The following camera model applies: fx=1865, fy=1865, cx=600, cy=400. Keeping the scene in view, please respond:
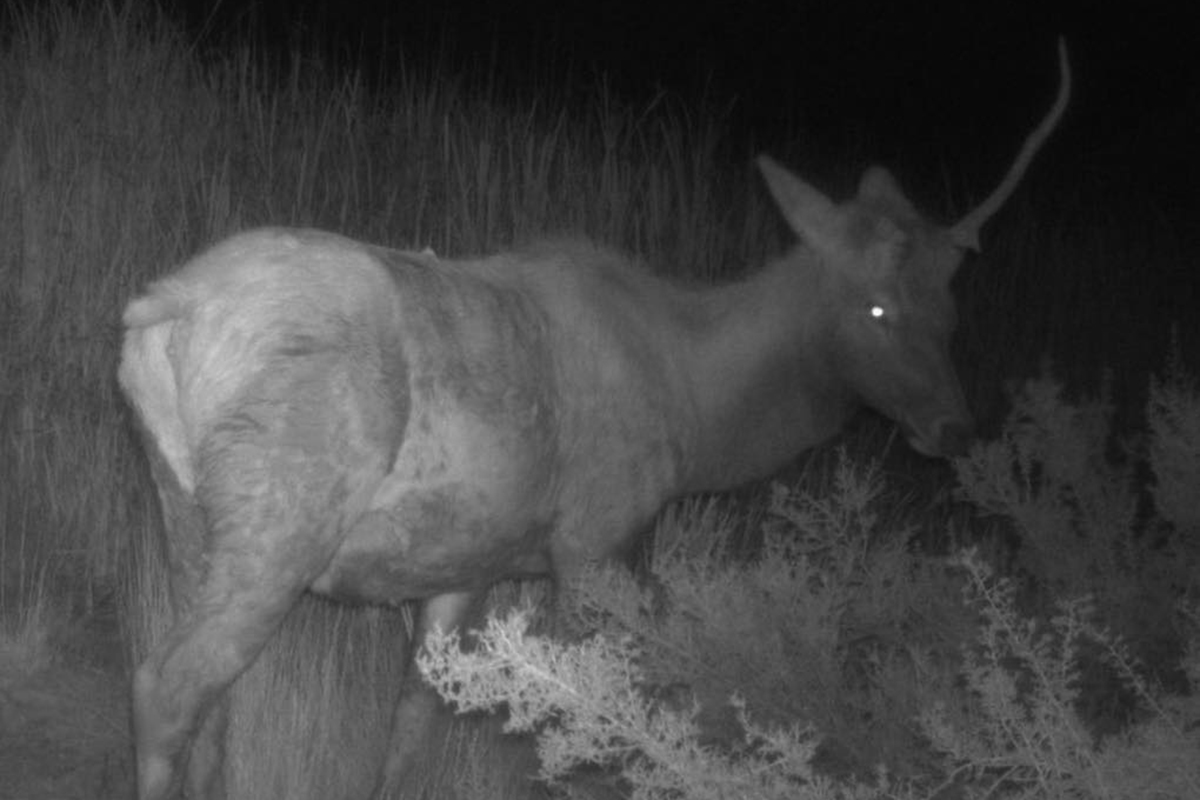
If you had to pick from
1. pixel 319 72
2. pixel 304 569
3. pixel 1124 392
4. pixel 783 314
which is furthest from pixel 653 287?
pixel 1124 392

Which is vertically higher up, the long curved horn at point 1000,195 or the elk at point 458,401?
the long curved horn at point 1000,195

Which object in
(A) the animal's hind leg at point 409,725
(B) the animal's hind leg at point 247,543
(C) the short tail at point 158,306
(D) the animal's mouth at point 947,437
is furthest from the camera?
(D) the animal's mouth at point 947,437

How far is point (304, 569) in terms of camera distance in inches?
189

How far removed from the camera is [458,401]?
208 inches

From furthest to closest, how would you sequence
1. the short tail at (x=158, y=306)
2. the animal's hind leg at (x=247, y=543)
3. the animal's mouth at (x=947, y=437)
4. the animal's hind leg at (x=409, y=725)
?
the animal's mouth at (x=947, y=437)
the animal's hind leg at (x=409, y=725)
the short tail at (x=158, y=306)
the animal's hind leg at (x=247, y=543)

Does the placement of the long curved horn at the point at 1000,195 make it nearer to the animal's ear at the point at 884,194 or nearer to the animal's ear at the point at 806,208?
the animal's ear at the point at 884,194

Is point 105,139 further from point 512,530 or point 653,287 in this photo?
point 512,530

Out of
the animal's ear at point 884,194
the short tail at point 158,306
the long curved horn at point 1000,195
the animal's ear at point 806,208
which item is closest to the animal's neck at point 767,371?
the animal's ear at point 806,208

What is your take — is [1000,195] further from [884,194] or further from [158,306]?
[158,306]

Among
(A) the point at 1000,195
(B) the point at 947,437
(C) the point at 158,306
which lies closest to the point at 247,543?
(C) the point at 158,306

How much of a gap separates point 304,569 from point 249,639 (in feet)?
0.73

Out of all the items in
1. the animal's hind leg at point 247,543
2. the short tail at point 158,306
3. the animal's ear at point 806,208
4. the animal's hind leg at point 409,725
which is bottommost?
the animal's hind leg at point 409,725

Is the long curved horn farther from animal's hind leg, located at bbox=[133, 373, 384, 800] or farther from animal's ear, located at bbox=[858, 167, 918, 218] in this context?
animal's hind leg, located at bbox=[133, 373, 384, 800]

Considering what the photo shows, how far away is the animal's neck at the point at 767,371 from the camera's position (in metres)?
6.69
